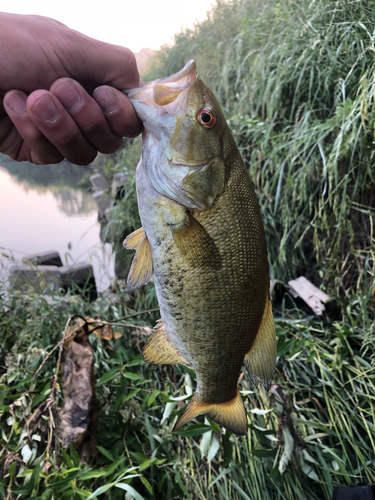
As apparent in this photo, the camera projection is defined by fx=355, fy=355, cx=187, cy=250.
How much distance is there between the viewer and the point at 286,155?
293 centimetres

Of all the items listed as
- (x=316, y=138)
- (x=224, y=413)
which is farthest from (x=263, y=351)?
(x=316, y=138)

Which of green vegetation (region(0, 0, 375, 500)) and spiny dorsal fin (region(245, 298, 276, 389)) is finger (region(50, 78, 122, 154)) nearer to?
spiny dorsal fin (region(245, 298, 276, 389))

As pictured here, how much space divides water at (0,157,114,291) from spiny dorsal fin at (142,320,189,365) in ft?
11.3

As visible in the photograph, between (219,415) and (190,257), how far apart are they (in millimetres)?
517

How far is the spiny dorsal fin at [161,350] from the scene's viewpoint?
3.53ft

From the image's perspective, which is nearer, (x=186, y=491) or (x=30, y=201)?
(x=186, y=491)

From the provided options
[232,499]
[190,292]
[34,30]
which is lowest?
[232,499]

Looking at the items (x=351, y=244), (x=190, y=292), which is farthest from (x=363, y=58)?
(x=190, y=292)

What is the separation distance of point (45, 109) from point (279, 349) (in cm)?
165

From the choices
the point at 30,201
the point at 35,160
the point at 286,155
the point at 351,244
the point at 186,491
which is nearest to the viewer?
the point at 35,160

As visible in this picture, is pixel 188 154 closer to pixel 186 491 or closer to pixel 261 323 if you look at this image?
pixel 261 323

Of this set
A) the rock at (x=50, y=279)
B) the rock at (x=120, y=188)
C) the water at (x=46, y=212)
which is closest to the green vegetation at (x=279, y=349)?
the rock at (x=50, y=279)

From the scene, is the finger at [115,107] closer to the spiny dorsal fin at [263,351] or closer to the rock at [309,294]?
the spiny dorsal fin at [263,351]

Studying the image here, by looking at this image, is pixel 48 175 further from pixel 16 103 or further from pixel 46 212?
pixel 16 103
